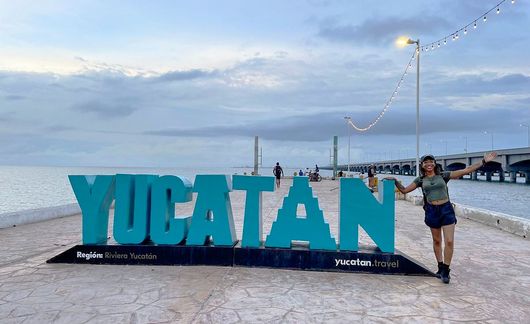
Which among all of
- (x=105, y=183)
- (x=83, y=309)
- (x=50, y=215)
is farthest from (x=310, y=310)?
(x=50, y=215)

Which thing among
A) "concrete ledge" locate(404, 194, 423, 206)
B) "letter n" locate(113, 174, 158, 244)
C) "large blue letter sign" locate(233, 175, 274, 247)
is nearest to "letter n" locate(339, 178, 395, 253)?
"large blue letter sign" locate(233, 175, 274, 247)

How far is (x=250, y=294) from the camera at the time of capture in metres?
5.07

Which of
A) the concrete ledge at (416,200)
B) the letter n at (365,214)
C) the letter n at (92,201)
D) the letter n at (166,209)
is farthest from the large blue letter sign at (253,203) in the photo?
the concrete ledge at (416,200)

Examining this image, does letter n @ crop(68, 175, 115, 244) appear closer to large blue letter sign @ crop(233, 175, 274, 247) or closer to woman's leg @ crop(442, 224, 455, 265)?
large blue letter sign @ crop(233, 175, 274, 247)

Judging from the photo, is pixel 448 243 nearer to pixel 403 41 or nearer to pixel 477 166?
pixel 477 166

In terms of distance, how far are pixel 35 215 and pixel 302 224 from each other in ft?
28.9

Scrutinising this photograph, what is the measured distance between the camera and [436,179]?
5.88 metres

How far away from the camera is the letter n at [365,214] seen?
6277 mm

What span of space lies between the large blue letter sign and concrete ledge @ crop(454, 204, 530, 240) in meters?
6.98

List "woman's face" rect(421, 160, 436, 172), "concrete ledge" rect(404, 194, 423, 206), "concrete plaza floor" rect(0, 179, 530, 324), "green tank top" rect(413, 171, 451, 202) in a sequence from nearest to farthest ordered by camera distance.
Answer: "concrete plaza floor" rect(0, 179, 530, 324) → "green tank top" rect(413, 171, 451, 202) → "woman's face" rect(421, 160, 436, 172) → "concrete ledge" rect(404, 194, 423, 206)

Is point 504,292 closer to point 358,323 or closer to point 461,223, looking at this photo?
point 358,323

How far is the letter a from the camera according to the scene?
6.42 metres

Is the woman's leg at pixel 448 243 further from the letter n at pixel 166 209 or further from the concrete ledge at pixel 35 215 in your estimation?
the concrete ledge at pixel 35 215

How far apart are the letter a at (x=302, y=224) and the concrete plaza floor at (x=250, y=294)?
1.57 feet
